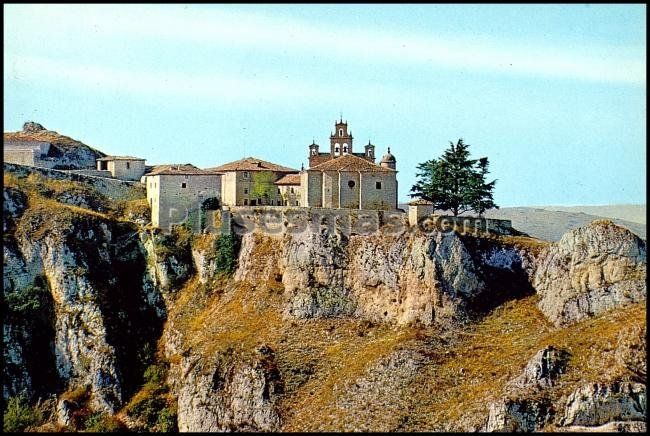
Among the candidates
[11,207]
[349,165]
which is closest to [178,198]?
[11,207]

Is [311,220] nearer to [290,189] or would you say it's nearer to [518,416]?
[290,189]

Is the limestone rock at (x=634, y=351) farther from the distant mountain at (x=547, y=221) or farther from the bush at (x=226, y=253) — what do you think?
the distant mountain at (x=547, y=221)

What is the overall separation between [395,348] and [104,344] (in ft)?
85.4

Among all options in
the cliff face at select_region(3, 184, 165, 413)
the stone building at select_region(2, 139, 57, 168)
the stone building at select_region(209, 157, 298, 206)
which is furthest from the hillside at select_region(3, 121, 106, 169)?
the stone building at select_region(209, 157, 298, 206)

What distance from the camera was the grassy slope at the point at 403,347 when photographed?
8831cm

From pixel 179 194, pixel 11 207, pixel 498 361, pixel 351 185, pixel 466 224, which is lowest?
pixel 498 361

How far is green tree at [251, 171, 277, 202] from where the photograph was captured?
112625 millimetres

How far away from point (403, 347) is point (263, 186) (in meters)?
25.1

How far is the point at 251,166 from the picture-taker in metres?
114

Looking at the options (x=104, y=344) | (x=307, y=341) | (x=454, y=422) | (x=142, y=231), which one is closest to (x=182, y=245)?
(x=142, y=231)

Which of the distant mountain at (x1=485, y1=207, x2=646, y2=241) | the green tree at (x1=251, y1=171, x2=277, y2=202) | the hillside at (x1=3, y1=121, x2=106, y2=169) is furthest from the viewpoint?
the distant mountain at (x1=485, y1=207, x2=646, y2=241)

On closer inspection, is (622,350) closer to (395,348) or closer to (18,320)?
(395,348)

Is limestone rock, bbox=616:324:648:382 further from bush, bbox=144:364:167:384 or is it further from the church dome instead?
bush, bbox=144:364:167:384

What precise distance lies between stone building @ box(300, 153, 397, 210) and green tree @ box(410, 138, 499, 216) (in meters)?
2.96
